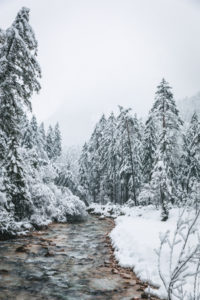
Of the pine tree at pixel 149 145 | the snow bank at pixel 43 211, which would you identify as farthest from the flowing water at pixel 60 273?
the pine tree at pixel 149 145

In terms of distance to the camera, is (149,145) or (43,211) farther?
(149,145)

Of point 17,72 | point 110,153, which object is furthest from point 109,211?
point 17,72

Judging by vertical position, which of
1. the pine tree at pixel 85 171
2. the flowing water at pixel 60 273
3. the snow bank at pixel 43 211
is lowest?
the flowing water at pixel 60 273

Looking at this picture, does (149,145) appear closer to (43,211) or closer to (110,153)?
(110,153)

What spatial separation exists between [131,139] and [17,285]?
2331 centimetres

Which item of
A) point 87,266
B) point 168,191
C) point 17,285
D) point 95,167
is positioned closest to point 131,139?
point 168,191

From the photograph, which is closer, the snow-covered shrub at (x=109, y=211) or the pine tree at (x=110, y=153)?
the snow-covered shrub at (x=109, y=211)

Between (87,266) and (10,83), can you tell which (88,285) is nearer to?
(87,266)

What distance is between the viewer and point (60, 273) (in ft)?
26.9

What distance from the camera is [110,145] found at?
35.0 metres

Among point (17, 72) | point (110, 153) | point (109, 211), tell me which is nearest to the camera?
point (17, 72)

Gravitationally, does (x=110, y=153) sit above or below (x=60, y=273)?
above

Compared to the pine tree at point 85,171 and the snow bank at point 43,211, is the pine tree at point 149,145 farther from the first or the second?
the pine tree at point 85,171

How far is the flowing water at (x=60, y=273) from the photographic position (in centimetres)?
654
